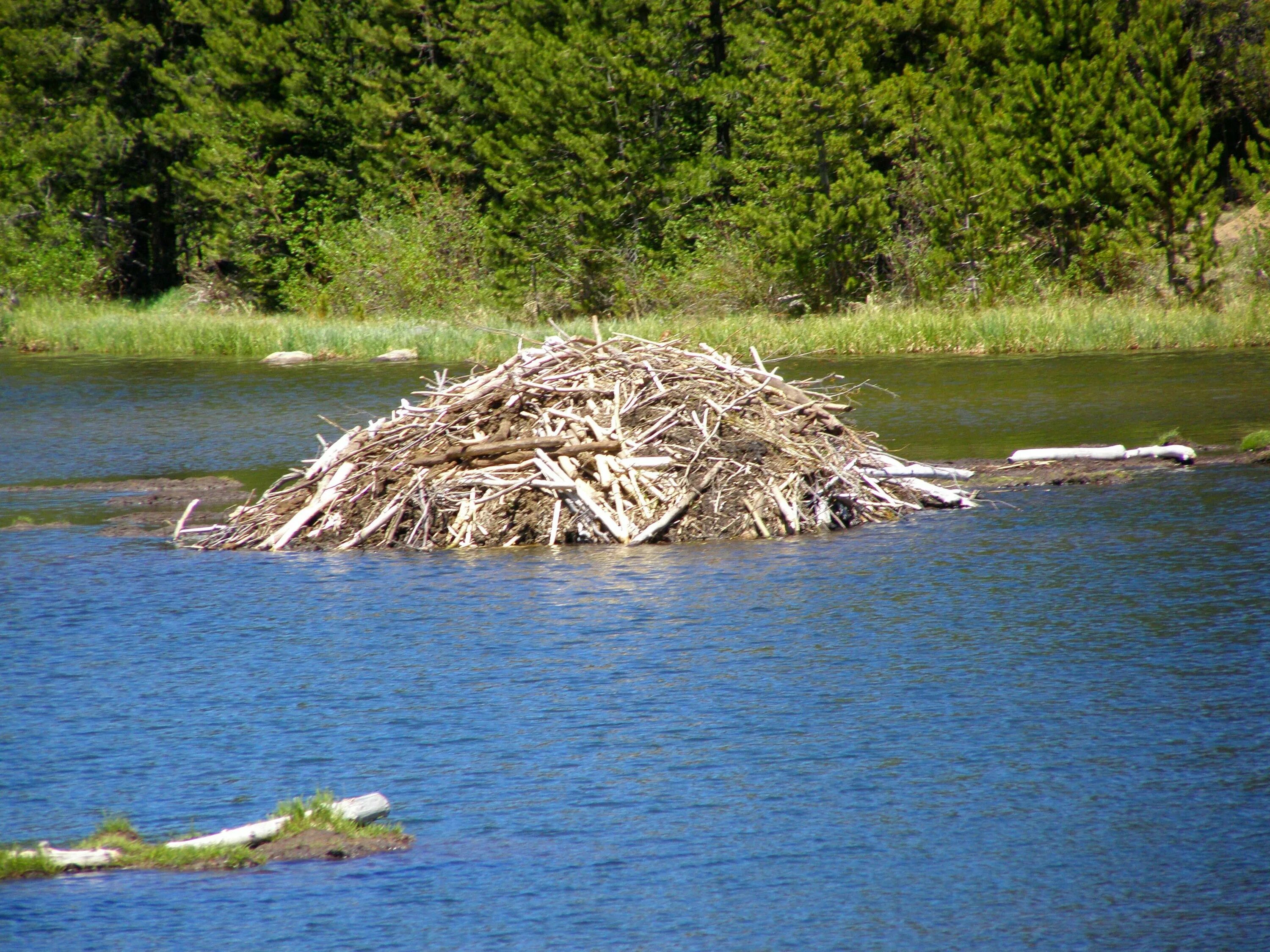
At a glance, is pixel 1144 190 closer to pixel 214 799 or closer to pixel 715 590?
pixel 715 590

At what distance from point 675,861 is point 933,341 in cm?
2586

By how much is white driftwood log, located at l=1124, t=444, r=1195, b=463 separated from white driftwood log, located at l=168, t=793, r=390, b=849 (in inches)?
493

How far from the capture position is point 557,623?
11055mm

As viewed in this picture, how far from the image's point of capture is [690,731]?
8555mm

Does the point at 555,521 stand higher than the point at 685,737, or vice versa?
the point at 555,521

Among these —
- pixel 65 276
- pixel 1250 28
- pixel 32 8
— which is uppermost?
pixel 32 8

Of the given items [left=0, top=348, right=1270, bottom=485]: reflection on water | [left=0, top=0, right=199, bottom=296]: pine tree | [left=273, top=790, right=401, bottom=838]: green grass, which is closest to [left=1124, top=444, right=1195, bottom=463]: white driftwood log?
[left=0, top=348, right=1270, bottom=485]: reflection on water

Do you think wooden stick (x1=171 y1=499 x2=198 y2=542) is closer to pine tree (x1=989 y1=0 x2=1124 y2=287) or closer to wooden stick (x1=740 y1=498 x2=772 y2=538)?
wooden stick (x1=740 y1=498 x2=772 y2=538)

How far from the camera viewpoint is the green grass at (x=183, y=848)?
21.0 feet

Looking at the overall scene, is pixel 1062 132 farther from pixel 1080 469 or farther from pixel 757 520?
pixel 757 520

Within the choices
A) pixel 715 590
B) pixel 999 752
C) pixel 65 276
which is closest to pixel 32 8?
pixel 65 276

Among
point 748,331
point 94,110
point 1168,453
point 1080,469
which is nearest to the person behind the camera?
point 1080,469

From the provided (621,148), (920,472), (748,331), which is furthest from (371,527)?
A: (621,148)

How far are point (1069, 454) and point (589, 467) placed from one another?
617 cm
